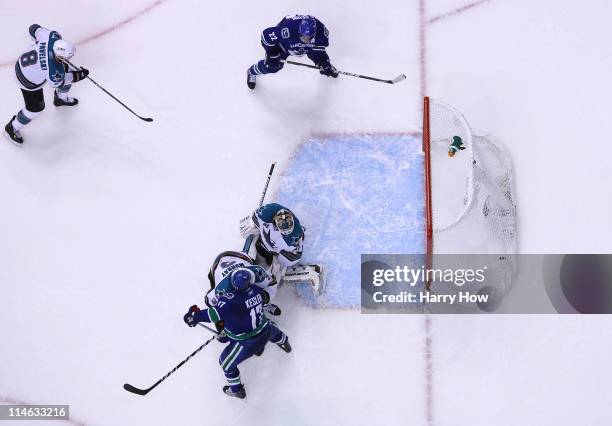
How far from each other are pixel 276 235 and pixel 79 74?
81.9 inches

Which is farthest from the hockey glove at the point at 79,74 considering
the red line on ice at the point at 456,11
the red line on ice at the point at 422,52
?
the red line on ice at the point at 456,11

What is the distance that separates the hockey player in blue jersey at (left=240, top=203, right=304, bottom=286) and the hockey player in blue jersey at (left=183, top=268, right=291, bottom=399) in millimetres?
367

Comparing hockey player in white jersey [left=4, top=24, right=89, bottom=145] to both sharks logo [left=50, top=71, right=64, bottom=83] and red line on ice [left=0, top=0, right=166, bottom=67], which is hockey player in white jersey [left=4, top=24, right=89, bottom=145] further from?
red line on ice [left=0, top=0, right=166, bottom=67]

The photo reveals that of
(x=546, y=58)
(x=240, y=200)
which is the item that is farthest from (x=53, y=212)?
(x=546, y=58)

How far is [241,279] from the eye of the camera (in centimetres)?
440

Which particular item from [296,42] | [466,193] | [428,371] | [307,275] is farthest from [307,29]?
[428,371]

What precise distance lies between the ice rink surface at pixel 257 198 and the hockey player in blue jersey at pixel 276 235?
1.39 ft

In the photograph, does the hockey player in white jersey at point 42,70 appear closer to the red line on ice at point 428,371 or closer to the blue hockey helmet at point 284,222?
the blue hockey helmet at point 284,222

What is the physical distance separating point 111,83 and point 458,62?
2.84 m

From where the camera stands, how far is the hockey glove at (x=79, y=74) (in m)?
5.52

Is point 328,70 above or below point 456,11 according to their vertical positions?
below

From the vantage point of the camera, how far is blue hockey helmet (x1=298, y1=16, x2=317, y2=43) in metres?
4.93

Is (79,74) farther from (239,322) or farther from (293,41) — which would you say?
(239,322)

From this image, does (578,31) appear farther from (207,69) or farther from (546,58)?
(207,69)
